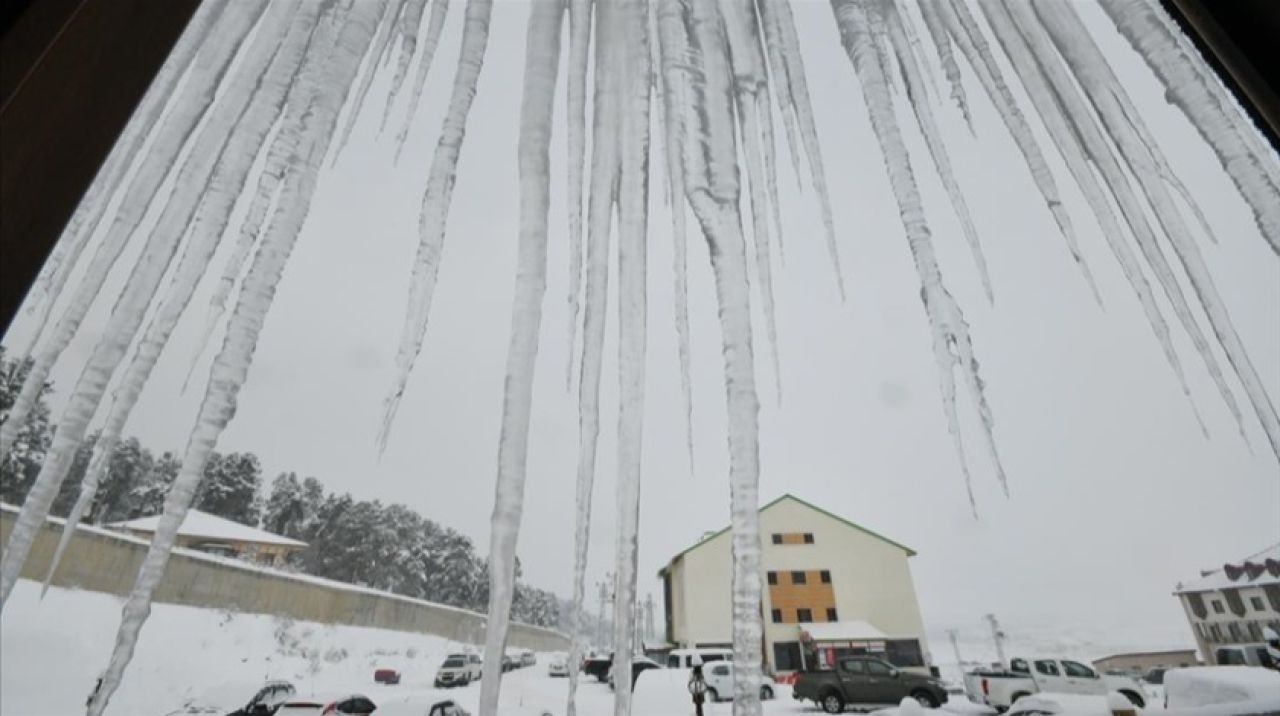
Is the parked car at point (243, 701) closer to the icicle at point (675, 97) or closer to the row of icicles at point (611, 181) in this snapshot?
the row of icicles at point (611, 181)

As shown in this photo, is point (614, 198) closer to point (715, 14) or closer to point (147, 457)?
point (715, 14)

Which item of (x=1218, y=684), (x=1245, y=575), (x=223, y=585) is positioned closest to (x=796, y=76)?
(x=1218, y=684)

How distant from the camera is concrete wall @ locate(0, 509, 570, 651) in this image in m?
13.0

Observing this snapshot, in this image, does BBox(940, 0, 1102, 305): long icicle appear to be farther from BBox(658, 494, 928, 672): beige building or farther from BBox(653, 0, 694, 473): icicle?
BBox(658, 494, 928, 672): beige building

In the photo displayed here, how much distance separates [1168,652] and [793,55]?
49.8m

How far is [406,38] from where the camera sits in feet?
5.65

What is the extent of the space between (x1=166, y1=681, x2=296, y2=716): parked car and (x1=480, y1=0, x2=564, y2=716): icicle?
12934mm

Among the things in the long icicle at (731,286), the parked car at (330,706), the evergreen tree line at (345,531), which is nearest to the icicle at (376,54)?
the long icicle at (731,286)

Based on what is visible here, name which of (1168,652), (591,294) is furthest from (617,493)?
(1168,652)

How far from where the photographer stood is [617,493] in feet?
4.57

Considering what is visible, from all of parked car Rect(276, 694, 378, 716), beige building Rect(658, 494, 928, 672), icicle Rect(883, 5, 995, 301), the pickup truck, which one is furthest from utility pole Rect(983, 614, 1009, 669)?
icicle Rect(883, 5, 995, 301)

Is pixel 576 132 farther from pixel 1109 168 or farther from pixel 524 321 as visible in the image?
pixel 1109 168

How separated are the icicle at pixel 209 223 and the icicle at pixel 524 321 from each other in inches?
26.3

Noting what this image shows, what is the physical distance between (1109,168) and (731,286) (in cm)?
100
